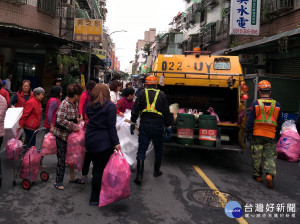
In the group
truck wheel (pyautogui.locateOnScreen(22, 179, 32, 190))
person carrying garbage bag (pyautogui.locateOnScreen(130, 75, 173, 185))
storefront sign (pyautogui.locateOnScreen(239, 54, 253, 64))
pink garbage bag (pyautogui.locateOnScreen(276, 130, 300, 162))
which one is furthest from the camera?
storefront sign (pyautogui.locateOnScreen(239, 54, 253, 64))

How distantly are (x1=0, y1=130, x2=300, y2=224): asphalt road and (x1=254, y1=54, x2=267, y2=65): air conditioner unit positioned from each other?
9592 mm

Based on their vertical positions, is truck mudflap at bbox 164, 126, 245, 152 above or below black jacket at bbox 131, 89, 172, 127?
below

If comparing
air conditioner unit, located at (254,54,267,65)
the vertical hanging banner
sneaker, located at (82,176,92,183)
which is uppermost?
the vertical hanging banner

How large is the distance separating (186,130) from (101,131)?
2795 mm

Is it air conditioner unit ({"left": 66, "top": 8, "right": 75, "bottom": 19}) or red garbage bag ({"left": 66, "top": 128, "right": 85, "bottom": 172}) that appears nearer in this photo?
red garbage bag ({"left": 66, "top": 128, "right": 85, "bottom": 172})

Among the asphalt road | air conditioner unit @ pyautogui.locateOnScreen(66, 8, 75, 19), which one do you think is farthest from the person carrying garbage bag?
air conditioner unit @ pyautogui.locateOnScreen(66, 8, 75, 19)

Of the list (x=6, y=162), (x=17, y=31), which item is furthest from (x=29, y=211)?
(x=17, y=31)

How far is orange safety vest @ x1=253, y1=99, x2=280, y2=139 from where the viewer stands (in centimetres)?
537

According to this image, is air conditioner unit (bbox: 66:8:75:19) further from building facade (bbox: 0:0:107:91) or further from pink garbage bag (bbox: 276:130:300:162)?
pink garbage bag (bbox: 276:130:300:162)

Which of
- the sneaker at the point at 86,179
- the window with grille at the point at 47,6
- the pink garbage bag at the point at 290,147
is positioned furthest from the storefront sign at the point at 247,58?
the sneaker at the point at 86,179

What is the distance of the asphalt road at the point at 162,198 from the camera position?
3.77m

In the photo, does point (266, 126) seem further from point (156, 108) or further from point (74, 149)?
point (74, 149)

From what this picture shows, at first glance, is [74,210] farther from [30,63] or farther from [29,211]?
[30,63]

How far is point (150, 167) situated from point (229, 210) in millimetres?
2518
